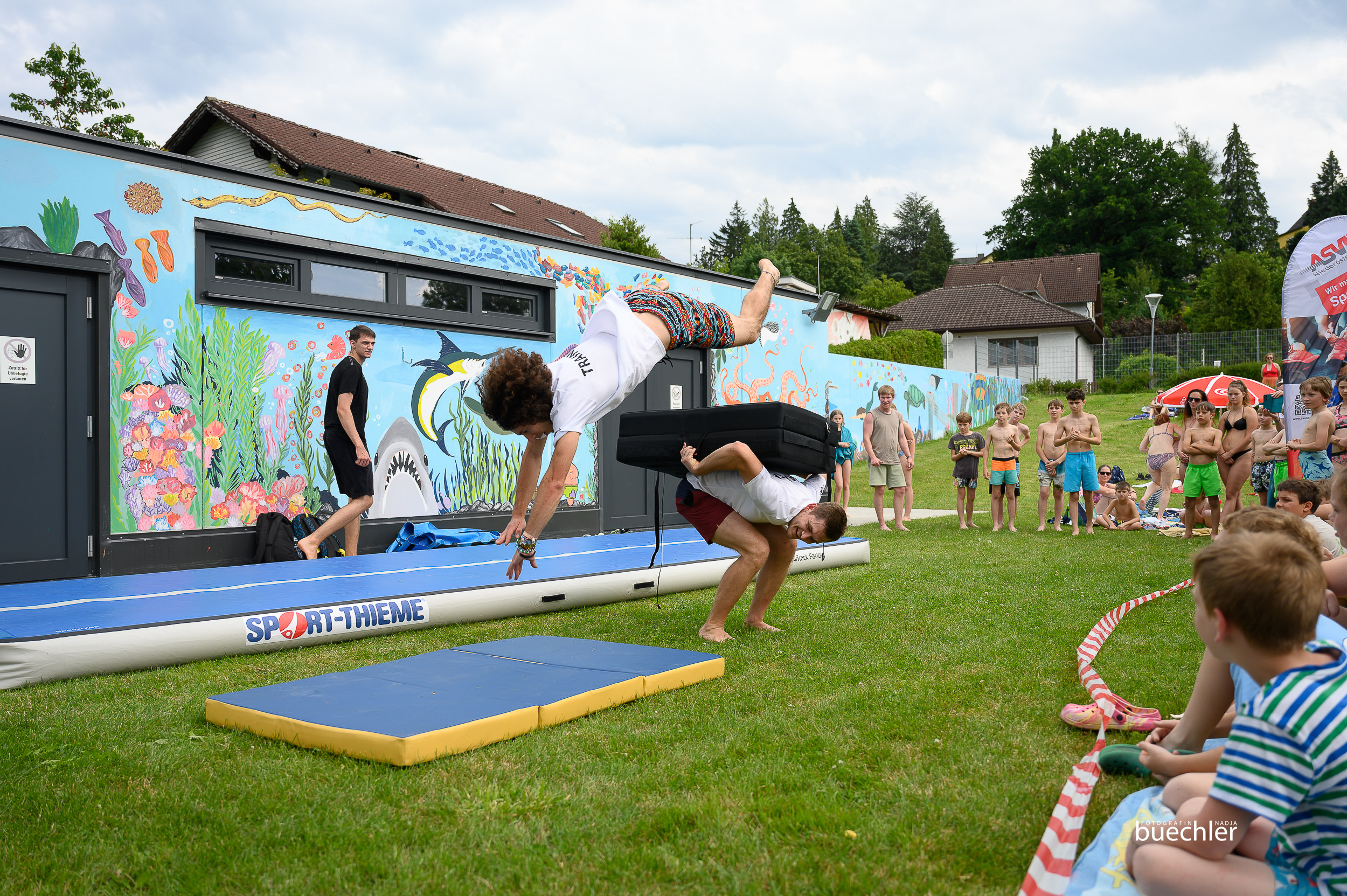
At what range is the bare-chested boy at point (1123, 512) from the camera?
11742mm

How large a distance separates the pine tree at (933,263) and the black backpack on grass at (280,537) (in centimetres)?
6966

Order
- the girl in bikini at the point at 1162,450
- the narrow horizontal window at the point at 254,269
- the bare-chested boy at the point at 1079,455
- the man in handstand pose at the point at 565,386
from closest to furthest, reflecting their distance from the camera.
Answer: the man in handstand pose at the point at 565,386 → the narrow horizontal window at the point at 254,269 → the bare-chested boy at the point at 1079,455 → the girl in bikini at the point at 1162,450

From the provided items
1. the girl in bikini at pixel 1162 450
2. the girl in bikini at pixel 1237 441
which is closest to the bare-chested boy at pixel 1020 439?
the girl in bikini at pixel 1162 450

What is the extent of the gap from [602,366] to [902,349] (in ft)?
79.0

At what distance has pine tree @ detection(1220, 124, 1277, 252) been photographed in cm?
7175

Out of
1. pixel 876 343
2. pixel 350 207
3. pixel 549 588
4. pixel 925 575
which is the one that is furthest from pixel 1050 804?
pixel 876 343

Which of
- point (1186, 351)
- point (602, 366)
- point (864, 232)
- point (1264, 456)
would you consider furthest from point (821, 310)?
point (864, 232)

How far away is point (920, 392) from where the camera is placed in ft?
78.5

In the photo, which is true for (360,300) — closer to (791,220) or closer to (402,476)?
(402,476)

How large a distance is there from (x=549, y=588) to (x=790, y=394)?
909cm

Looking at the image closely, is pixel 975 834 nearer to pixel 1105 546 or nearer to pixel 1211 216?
pixel 1105 546

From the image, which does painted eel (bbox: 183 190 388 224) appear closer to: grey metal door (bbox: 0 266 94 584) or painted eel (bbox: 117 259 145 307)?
painted eel (bbox: 117 259 145 307)

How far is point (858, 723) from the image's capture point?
346 cm

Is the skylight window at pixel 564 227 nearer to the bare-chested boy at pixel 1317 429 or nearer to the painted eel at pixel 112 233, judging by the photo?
Result: the painted eel at pixel 112 233
